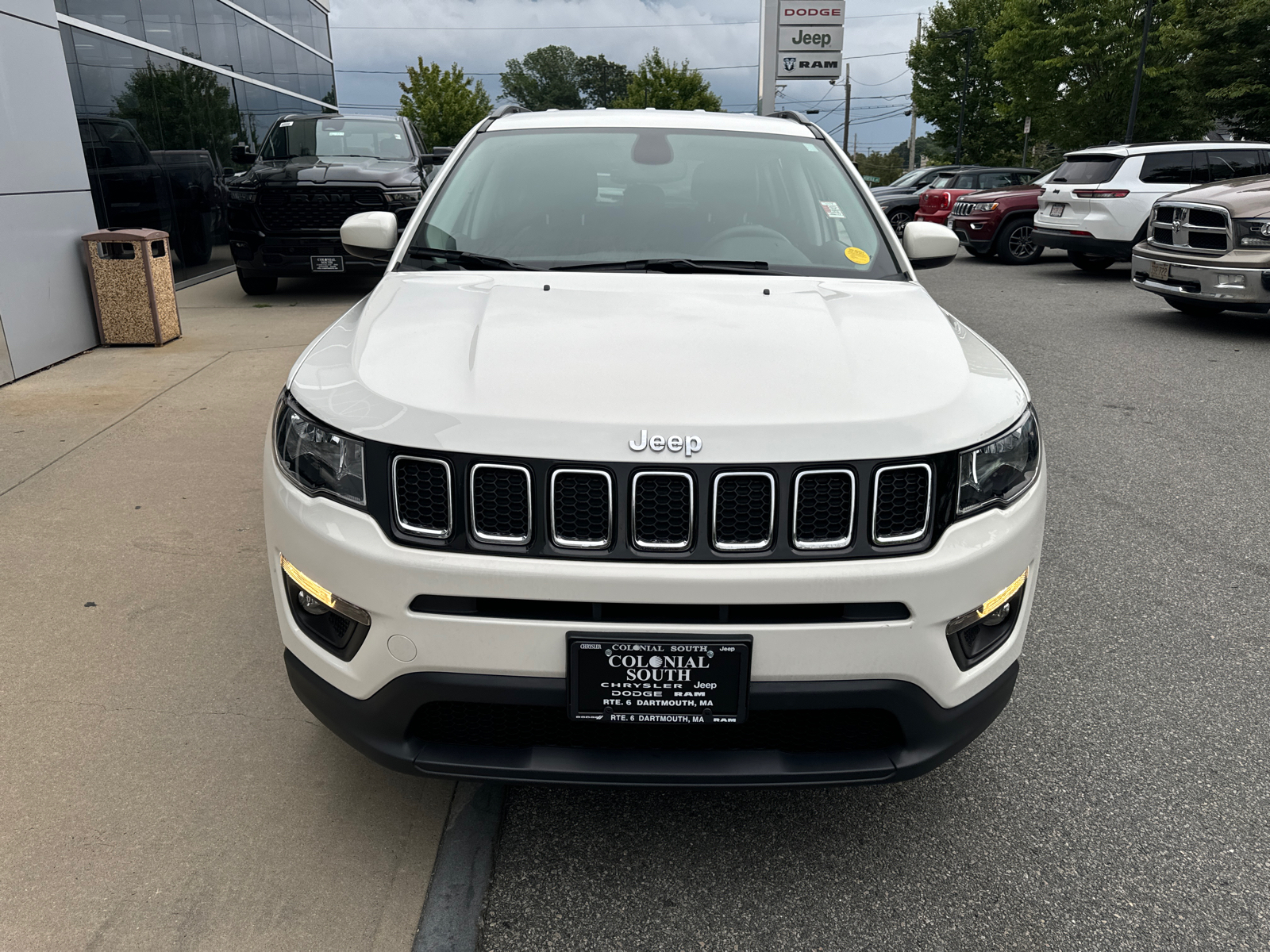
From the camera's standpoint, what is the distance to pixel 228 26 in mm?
15141

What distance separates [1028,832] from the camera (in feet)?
8.07

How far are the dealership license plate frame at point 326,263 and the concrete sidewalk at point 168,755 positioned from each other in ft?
18.3

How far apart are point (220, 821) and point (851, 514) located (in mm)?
1737

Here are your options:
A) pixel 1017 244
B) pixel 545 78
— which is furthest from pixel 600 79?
pixel 1017 244

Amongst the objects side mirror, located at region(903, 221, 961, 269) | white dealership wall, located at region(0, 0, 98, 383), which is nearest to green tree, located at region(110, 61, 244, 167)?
white dealership wall, located at region(0, 0, 98, 383)

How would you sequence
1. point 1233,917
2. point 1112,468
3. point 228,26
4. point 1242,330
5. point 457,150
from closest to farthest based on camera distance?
point 1233,917 < point 457,150 < point 1112,468 < point 1242,330 < point 228,26

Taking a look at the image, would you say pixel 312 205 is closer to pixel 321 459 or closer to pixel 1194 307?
pixel 321 459

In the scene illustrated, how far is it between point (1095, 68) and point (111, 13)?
90.6 ft

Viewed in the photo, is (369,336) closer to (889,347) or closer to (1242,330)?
(889,347)

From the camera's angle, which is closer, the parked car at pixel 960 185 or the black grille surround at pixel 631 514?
the black grille surround at pixel 631 514

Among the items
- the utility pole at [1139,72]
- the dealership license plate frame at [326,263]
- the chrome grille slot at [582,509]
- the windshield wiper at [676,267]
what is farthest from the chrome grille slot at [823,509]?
the utility pole at [1139,72]

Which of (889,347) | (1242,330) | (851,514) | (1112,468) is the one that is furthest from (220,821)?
(1242,330)

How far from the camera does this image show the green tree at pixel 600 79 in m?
120

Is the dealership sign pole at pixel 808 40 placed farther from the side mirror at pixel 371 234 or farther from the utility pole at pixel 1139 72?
the side mirror at pixel 371 234
